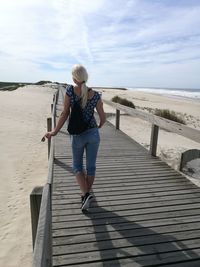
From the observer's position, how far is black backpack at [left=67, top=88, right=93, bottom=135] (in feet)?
10.7

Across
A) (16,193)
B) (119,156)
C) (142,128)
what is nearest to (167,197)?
(119,156)

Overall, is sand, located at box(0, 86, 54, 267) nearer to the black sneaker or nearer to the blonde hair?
the black sneaker

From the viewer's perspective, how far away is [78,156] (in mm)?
3562

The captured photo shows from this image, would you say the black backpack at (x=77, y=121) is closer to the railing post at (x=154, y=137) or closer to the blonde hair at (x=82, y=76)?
the blonde hair at (x=82, y=76)

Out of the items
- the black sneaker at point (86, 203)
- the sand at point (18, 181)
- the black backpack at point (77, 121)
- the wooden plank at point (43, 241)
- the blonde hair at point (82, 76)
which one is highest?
the blonde hair at point (82, 76)

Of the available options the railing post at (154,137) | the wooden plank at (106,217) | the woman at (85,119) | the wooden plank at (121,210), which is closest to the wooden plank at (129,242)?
the wooden plank at (106,217)

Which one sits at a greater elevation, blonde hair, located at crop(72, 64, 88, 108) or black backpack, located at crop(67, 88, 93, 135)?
blonde hair, located at crop(72, 64, 88, 108)

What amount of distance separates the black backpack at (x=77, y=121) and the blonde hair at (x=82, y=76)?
10cm

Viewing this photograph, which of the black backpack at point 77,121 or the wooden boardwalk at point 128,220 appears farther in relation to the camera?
the black backpack at point 77,121

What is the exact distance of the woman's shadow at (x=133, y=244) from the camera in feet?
8.86

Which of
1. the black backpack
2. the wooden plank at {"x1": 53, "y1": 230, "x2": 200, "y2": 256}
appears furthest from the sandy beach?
the black backpack

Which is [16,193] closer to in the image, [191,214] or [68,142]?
[68,142]

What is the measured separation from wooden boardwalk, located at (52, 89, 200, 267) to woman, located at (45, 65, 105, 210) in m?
0.37

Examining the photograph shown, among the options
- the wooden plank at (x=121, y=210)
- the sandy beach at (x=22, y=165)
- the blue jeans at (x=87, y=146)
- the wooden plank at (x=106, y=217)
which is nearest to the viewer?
the wooden plank at (x=106, y=217)
